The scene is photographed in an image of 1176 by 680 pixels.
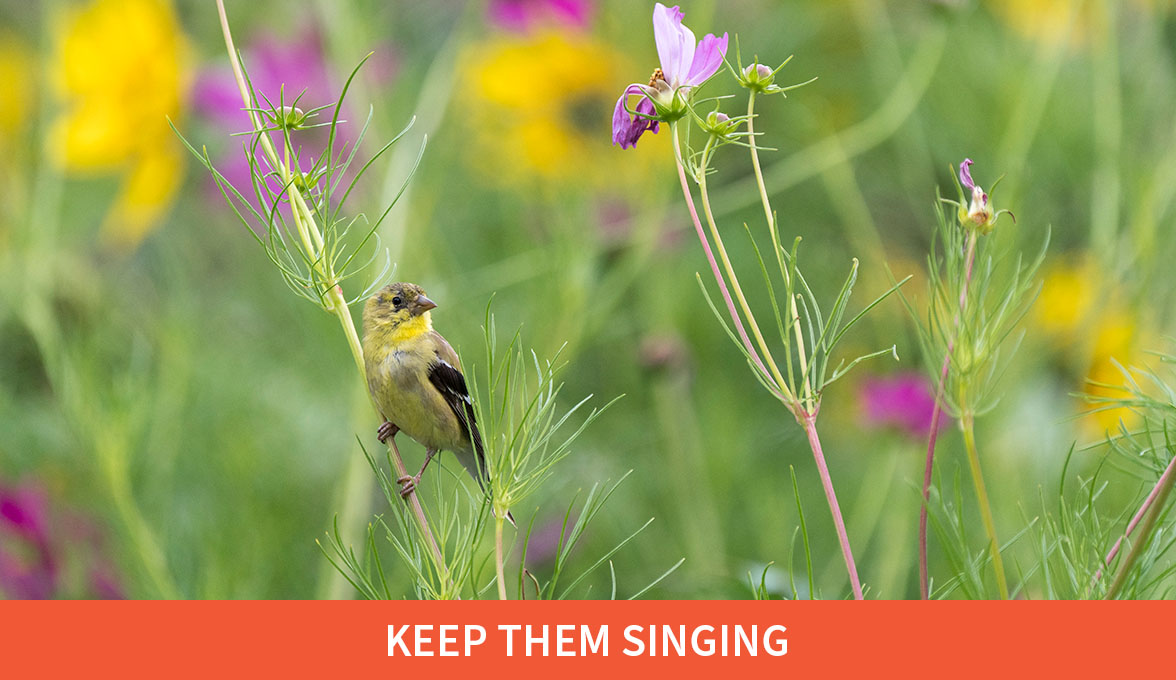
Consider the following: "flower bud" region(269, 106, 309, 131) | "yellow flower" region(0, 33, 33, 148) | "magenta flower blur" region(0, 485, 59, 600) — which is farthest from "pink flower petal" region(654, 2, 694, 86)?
"yellow flower" region(0, 33, 33, 148)

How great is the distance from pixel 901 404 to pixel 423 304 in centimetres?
53

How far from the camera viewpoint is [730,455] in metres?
1.03

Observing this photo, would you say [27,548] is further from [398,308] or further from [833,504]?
[833,504]

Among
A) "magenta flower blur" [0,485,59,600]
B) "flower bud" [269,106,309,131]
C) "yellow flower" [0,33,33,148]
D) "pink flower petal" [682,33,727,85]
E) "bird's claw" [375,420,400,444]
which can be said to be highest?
"yellow flower" [0,33,33,148]

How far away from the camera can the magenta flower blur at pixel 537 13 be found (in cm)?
109

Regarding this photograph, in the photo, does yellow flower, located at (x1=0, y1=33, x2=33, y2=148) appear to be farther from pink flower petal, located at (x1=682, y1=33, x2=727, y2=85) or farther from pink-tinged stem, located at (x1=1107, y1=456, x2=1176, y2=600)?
pink-tinged stem, located at (x1=1107, y1=456, x2=1176, y2=600)

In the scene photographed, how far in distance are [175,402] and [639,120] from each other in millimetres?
614

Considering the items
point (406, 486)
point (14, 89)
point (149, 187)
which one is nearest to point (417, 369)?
point (406, 486)

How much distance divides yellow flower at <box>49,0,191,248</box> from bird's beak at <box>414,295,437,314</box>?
63 centimetres

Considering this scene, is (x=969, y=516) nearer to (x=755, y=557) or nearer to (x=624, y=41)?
(x=755, y=557)

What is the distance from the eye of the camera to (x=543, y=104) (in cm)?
126

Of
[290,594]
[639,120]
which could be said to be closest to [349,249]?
[290,594]

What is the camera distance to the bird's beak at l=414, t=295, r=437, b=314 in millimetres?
484

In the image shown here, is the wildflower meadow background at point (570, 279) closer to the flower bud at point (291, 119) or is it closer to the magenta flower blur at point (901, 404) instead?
the magenta flower blur at point (901, 404)
